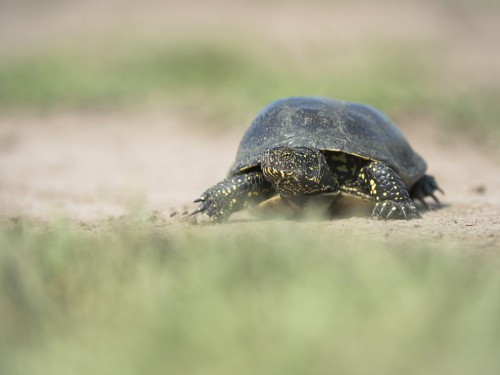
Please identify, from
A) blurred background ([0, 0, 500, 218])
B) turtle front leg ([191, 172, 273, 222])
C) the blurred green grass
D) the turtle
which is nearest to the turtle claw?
the turtle

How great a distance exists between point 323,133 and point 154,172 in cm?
490

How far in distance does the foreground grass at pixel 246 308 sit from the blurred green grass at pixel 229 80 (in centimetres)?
857

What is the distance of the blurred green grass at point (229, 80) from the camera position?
11.8 m

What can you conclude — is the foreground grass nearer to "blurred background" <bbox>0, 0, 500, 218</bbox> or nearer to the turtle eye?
the turtle eye

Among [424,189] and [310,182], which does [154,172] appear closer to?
[424,189]

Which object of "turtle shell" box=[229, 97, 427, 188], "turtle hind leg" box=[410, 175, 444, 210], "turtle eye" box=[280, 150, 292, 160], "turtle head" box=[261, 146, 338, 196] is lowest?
"turtle hind leg" box=[410, 175, 444, 210]

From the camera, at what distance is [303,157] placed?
4.52 metres

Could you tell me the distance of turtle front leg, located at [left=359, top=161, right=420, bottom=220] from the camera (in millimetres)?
4684

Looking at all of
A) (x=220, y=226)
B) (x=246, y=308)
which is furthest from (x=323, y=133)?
(x=246, y=308)

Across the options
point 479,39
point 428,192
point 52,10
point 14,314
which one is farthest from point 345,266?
point 52,10

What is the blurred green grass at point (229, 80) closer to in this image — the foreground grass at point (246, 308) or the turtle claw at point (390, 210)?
the turtle claw at point (390, 210)

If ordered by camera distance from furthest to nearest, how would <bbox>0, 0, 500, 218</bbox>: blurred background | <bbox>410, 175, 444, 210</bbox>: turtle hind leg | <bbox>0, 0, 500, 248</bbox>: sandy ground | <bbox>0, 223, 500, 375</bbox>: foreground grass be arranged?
<bbox>0, 0, 500, 218</bbox>: blurred background
<bbox>410, 175, 444, 210</bbox>: turtle hind leg
<bbox>0, 0, 500, 248</bbox>: sandy ground
<bbox>0, 223, 500, 375</bbox>: foreground grass

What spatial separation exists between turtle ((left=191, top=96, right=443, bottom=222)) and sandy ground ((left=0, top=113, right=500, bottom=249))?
0.80ft

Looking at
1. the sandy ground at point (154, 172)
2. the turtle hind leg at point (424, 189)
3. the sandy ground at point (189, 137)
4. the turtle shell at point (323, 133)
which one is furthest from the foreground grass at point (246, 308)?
the turtle hind leg at point (424, 189)
